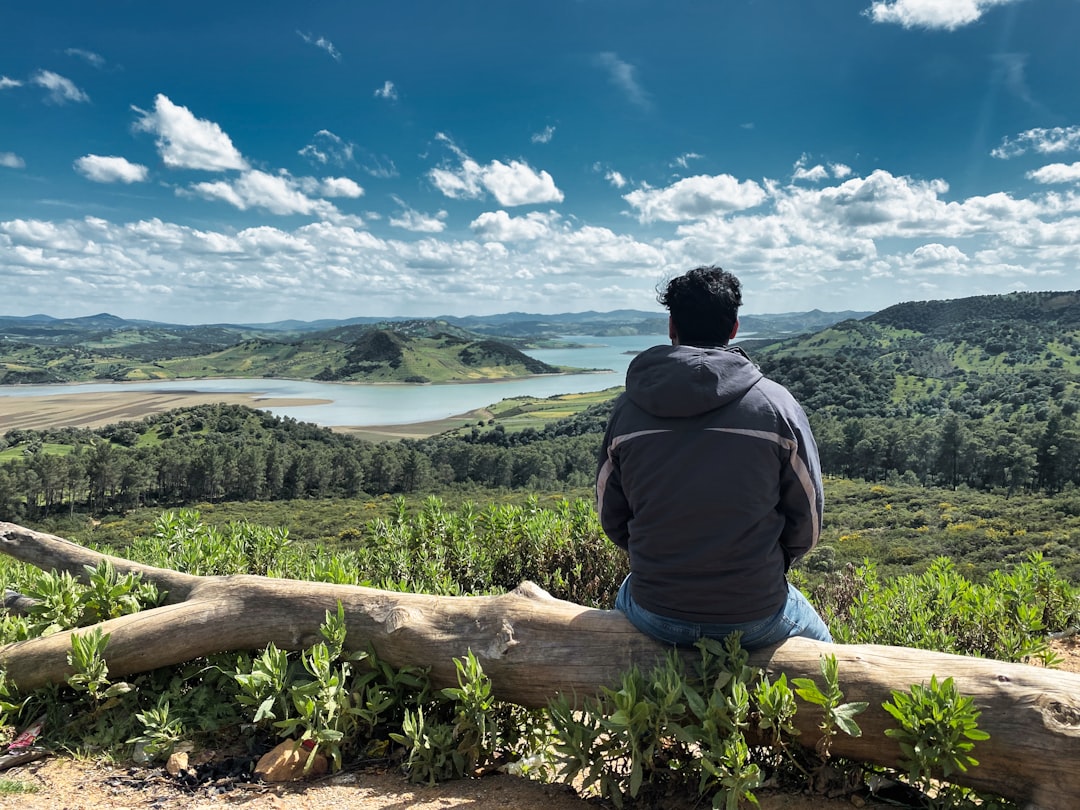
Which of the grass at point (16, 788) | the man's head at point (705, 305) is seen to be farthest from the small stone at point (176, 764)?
the man's head at point (705, 305)

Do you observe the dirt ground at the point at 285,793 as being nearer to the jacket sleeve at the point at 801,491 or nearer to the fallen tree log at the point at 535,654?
the fallen tree log at the point at 535,654

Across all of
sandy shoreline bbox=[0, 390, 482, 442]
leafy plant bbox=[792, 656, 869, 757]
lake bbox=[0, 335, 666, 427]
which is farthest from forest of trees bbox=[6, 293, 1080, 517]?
leafy plant bbox=[792, 656, 869, 757]

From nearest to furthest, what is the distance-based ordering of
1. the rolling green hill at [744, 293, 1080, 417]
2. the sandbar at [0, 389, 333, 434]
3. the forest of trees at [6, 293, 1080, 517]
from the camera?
the forest of trees at [6, 293, 1080, 517] → the rolling green hill at [744, 293, 1080, 417] → the sandbar at [0, 389, 333, 434]

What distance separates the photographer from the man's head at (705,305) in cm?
252

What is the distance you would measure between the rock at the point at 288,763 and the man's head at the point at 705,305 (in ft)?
8.51

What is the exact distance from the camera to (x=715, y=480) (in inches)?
91.4

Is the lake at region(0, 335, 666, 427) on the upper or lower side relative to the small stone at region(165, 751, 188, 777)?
lower

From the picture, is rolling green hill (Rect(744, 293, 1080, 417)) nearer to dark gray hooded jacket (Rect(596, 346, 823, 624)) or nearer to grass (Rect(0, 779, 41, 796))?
dark gray hooded jacket (Rect(596, 346, 823, 624))

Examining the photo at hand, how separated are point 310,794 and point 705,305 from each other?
2.71 meters

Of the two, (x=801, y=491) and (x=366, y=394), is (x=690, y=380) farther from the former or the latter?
(x=366, y=394)

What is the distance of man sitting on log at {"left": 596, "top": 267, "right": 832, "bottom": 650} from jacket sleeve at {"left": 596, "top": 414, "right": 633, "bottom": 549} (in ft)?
0.16

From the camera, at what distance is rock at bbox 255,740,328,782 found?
9.08 feet

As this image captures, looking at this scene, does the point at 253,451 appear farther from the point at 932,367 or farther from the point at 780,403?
the point at 932,367

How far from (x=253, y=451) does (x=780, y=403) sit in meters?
85.9
